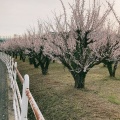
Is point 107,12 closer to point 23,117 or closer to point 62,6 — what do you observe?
point 62,6

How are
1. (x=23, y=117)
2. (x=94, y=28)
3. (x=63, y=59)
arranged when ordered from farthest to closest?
(x=63, y=59)
(x=94, y=28)
(x=23, y=117)

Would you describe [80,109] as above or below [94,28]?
below

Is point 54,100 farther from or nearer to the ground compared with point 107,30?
nearer to the ground

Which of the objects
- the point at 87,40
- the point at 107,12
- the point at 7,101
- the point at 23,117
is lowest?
the point at 7,101

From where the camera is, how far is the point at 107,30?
749 inches

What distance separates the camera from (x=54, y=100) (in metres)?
13.4

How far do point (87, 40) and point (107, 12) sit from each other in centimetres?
156

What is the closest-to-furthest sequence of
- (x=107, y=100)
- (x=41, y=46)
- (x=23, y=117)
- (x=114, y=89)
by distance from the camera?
(x=23, y=117) → (x=107, y=100) → (x=114, y=89) → (x=41, y=46)

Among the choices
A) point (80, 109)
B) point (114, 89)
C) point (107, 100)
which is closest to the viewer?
point (80, 109)

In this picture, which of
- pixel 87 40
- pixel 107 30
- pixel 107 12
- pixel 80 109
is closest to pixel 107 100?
pixel 80 109

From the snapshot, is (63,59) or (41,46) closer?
(63,59)

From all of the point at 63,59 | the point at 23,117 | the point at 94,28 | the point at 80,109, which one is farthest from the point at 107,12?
the point at 23,117

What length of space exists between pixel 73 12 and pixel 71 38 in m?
1.49

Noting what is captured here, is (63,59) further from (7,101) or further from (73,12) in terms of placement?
(7,101)
